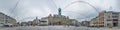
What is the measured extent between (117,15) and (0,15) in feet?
207

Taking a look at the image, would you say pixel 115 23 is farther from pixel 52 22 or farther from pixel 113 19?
pixel 52 22

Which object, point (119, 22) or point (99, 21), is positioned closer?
point (119, 22)

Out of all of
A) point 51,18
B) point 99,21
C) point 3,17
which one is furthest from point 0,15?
point 99,21

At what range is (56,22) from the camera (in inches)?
6457

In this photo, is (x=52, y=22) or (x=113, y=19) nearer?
(x=113, y=19)

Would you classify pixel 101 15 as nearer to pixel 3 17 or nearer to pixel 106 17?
pixel 106 17

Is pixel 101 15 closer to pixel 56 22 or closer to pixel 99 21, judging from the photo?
pixel 99 21

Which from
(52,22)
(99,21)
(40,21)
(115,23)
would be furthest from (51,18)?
(115,23)

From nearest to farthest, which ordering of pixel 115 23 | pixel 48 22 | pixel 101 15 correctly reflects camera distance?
1. pixel 115 23
2. pixel 101 15
3. pixel 48 22

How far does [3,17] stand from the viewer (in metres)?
158

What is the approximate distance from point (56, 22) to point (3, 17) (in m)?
29.6

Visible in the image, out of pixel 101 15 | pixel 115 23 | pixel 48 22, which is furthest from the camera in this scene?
pixel 48 22

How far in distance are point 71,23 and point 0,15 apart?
3824 centimetres

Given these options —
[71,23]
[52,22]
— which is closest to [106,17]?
[71,23]
